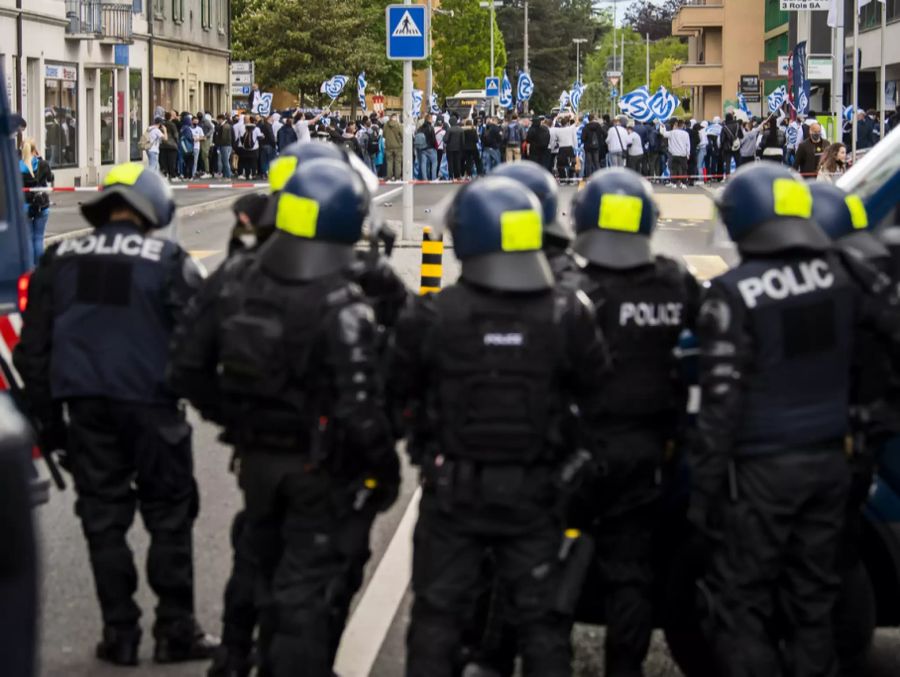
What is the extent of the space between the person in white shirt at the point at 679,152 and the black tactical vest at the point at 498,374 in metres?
36.2

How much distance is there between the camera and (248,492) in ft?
18.2

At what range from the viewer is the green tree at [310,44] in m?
73.9

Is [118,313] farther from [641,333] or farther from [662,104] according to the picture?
[662,104]

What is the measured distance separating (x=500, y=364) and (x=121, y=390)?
1.74 meters

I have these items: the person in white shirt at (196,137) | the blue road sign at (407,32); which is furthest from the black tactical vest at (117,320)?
the person in white shirt at (196,137)

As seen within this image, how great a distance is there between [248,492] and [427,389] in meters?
0.66

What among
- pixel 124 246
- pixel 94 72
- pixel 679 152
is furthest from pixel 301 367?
pixel 94 72

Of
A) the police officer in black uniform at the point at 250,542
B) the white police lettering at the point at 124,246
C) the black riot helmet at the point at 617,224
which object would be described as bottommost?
the police officer in black uniform at the point at 250,542

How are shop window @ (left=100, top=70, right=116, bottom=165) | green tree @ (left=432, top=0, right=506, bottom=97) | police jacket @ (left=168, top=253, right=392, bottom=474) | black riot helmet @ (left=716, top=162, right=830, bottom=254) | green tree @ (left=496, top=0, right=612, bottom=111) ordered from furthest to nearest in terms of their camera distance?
green tree @ (left=496, top=0, right=612, bottom=111) < green tree @ (left=432, top=0, right=506, bottom=97) < shop window @ (left=100, top=70, right=116, bottom=165) < black riot helmet @ (left=716, top=162, right=830, bottom=254) < police jacket @ (left=168, top=253, right=392, bottom=474)

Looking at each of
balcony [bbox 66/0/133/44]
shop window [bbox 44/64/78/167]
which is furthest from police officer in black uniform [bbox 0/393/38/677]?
balcony [bbox 66/0/133/44]

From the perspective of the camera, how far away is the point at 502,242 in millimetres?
5234

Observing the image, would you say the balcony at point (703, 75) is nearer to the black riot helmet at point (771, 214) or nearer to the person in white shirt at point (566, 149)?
the person in white shirt at point (566, 149)

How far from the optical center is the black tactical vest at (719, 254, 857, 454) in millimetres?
5324

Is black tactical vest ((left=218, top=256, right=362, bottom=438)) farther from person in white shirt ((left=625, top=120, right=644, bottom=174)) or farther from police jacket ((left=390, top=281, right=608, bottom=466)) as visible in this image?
person in white shirt ((left=625, top=120, right=644, bottom=174))
